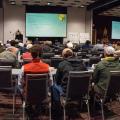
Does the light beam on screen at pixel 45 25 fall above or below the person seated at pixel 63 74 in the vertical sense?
above

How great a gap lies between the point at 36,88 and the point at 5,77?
888 mm

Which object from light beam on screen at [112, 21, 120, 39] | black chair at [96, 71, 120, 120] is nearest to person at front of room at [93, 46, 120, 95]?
black chair at [96, 71, 120, 120]

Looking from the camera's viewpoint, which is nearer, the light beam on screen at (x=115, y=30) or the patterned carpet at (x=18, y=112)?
the patterned carpet at (x=18, y=112)

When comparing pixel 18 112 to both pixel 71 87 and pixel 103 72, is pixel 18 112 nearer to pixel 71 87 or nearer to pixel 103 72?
pixel 71 87

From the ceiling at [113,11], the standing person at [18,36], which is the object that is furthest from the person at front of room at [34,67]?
the standing person at [18,36]

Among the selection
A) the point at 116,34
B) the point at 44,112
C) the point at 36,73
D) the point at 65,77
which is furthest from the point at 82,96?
the point at 116,34

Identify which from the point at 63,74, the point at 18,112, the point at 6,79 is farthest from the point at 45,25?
the point at 63,74

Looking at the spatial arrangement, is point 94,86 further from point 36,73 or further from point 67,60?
point 36,73

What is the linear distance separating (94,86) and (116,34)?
79.2ft

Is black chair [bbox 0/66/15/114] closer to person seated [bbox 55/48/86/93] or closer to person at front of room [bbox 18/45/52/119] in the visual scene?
person at front of room [bbox 18/45/52/119]

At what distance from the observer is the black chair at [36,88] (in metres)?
4.50

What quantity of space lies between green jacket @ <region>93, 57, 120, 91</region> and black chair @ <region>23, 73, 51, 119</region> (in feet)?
3.39

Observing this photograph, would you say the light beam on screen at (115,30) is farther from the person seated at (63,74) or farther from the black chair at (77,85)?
the black chair at (77,85)

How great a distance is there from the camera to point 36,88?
180 inches
